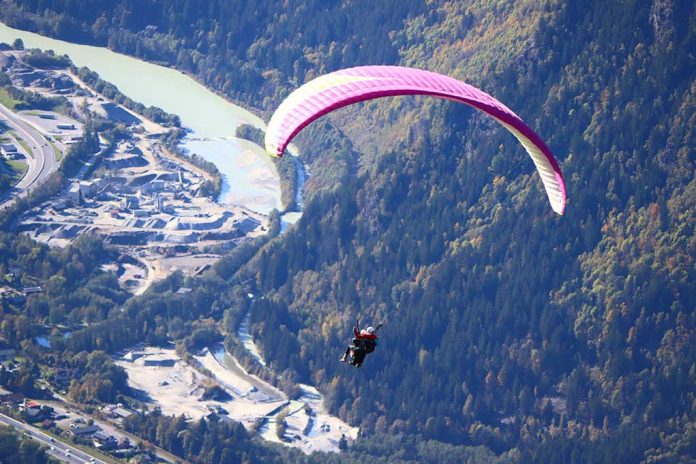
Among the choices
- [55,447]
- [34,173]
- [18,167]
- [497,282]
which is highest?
[18,167]

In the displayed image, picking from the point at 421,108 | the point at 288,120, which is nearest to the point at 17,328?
the point at 421,108

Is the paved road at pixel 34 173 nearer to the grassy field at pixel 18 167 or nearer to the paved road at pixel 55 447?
the grassy field at pixel 18 167

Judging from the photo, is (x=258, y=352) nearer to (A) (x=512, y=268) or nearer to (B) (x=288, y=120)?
(A) (x=512, y=268)

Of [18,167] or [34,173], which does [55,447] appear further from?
[18,167]

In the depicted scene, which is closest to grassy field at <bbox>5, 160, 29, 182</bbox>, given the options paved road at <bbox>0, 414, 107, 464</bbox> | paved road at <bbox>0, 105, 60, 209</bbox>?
paved road at <bbox>0, 105, 60, 209</bbox>

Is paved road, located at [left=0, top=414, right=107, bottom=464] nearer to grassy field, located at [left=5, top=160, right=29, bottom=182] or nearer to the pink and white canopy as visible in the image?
the pink and white canopy

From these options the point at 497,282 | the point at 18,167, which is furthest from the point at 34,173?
the point at 497,282

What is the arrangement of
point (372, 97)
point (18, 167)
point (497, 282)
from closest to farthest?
1. point (372, 97)
2. point (497, 282)
3. point (18, 167)
